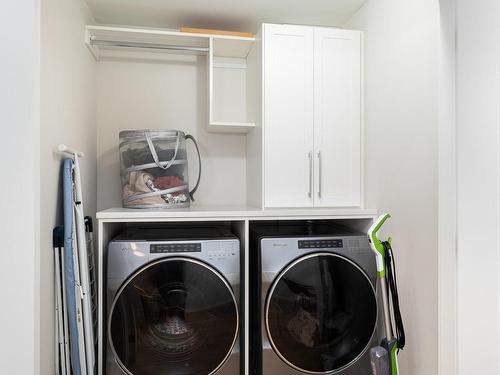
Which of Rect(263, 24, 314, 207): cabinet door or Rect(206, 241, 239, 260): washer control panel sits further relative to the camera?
Rect(263, 24, 314, 207): cabinet door

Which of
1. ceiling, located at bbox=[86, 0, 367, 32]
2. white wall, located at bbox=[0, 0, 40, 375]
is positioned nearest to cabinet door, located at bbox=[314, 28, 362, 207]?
ceiling, located at bbox=[86, 0, 367, 32]

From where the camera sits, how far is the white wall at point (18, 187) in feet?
3.87

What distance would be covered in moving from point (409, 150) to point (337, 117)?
19.4 inches

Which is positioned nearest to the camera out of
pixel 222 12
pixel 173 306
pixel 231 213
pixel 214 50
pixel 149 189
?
pixel 173 306

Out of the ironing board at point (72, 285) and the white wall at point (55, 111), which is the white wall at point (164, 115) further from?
the ironing board at point (72, 285)

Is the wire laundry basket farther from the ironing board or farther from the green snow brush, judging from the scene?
the green snow brush

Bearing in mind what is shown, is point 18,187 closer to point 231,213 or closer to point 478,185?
point 231,213

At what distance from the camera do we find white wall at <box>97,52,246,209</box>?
88.4 inches

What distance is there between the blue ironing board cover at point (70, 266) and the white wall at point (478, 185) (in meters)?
1.50

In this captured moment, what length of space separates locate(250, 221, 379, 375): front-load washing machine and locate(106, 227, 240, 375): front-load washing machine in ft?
0.46

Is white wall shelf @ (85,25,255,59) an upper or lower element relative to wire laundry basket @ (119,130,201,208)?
upper

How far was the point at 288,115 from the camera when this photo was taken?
189 centimetres

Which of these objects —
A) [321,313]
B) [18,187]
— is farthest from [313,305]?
[18,187]

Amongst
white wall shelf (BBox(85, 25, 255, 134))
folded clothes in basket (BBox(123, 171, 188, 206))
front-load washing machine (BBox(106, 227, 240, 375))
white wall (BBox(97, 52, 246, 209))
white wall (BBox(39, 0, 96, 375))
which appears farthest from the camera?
white wall (BBox(97, 52, 246, 209))
